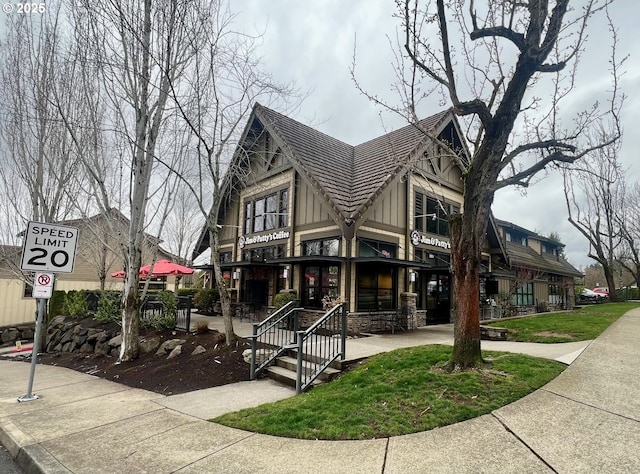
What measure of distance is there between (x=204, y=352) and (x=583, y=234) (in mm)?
26198

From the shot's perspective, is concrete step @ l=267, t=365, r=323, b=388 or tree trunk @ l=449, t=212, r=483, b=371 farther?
concrete step @ l=267, t=365, r=323, b=388

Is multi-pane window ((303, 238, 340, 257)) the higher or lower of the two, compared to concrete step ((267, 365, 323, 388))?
higher

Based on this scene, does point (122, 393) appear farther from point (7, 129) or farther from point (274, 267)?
point (7, 129)

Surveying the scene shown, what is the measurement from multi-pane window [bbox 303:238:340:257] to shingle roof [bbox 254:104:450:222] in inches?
61.0

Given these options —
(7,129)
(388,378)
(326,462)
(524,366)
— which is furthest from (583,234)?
(7,129)

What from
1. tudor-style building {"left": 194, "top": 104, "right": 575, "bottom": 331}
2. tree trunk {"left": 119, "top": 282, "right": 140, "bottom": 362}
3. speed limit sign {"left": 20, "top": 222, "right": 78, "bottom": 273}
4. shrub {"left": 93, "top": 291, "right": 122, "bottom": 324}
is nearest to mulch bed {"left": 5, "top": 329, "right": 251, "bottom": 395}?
tree trunk {"left": 119, "top": 282, "right": 140, "bottom": 362}

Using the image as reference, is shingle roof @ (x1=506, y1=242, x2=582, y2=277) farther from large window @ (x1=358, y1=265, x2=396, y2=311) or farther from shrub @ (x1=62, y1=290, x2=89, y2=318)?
shrub @ (x1=62, y1=290, x2=89, y2=318)

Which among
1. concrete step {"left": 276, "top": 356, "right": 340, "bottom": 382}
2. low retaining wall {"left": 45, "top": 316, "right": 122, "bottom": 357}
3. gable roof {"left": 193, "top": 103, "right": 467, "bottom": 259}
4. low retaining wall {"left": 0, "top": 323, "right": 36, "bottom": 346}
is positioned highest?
gable roof {"left": 193, "top": 103, "right": 467, "bottom": 259}

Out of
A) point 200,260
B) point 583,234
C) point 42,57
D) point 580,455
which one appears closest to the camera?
point 580,455

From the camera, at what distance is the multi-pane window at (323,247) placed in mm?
12438

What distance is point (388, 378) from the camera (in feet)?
18.2

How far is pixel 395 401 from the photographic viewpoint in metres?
4.66

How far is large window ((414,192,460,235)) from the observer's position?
48.8 ft

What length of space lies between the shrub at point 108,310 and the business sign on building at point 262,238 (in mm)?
5824
